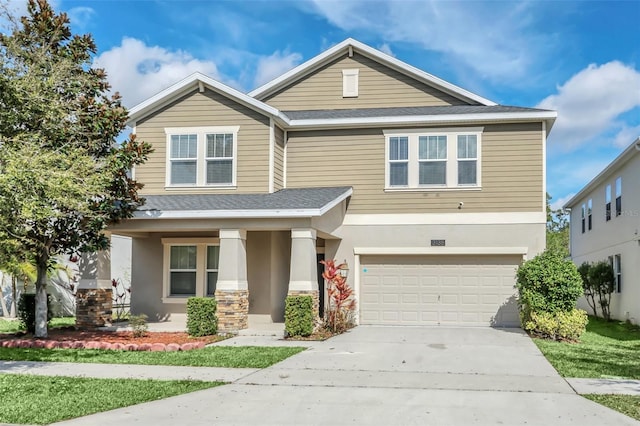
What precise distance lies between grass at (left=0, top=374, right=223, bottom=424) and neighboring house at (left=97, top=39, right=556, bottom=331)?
318 inches

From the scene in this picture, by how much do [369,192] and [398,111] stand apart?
2792 mm

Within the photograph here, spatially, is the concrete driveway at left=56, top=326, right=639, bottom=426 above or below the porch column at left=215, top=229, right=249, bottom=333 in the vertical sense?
below

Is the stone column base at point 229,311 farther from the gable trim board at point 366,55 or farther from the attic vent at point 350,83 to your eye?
the attic vent at point 350,83

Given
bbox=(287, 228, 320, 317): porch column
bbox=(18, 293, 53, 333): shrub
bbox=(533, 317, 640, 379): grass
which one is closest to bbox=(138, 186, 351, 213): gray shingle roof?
bbox=(287, 228, 320, 317): porch column

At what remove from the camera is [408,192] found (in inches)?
734

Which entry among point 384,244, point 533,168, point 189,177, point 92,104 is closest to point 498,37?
point 533,168

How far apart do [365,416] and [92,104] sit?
33.4ft

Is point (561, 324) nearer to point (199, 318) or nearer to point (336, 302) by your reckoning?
point (336, 302)

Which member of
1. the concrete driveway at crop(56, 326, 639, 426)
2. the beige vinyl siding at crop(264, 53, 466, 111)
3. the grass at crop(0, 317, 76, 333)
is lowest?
the grass at crop(0, 317, 76, 333)

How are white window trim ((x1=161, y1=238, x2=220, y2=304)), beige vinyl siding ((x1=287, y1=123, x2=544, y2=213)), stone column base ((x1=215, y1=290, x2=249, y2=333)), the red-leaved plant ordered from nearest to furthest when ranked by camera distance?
stone column base ((x1=215, y1=290, x2=249, y2=333))
the red-leaved plant
beige vinyl siding ((x1=287, y1=123, x2=544, y2=213))
white window trim ((x1=161, y1=238, x2=220, y2=304))

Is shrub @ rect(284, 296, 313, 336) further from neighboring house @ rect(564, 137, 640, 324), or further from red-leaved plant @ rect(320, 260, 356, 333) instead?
neighboring house @ rect(564, 137, 640, 324)

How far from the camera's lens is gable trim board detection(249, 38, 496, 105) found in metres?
20.2

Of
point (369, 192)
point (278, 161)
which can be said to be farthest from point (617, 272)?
point (278, 161)

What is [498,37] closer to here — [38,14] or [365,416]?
[38,14]
